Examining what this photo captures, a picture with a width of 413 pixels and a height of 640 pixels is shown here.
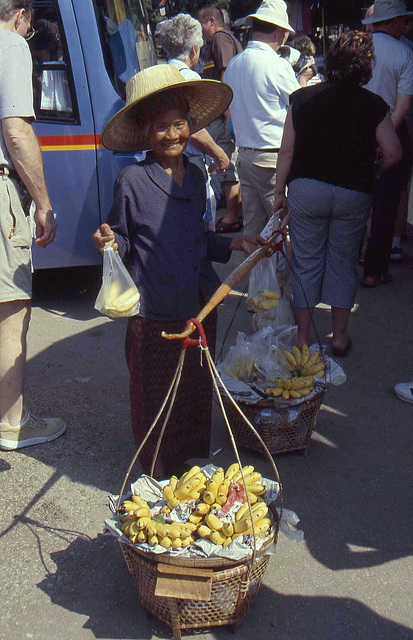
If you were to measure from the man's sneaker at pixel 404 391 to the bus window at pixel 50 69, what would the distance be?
9.30 ft

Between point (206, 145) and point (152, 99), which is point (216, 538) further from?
point (206, 145)

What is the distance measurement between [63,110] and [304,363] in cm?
259

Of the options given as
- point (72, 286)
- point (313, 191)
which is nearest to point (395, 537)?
point (313, 191)

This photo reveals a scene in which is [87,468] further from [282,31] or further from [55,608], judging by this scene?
[282,31]

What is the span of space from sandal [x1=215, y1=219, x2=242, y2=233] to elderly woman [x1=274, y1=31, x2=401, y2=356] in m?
3.22

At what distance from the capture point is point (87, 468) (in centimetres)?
345

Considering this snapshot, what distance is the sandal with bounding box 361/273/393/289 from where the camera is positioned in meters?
5.96

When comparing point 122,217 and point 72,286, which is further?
point 72,286

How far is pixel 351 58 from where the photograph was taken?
3.92m

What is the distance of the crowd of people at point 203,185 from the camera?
112 inches

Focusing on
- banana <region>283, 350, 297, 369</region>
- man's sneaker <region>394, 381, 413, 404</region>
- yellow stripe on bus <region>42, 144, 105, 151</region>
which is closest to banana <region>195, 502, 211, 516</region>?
banana <region>283, 350, 297, 369</region>

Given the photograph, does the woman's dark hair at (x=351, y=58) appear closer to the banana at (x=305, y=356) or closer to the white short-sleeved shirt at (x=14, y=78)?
the banana at (x=305, y=356)

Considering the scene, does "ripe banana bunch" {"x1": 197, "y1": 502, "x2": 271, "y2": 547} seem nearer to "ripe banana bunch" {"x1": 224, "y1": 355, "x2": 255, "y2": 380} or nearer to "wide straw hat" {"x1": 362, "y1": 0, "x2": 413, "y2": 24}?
"ripe banana bunch" {"x1": 224, "y1": 355, "x2": 255, "y2": 380}

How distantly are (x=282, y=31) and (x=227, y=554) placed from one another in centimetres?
384
